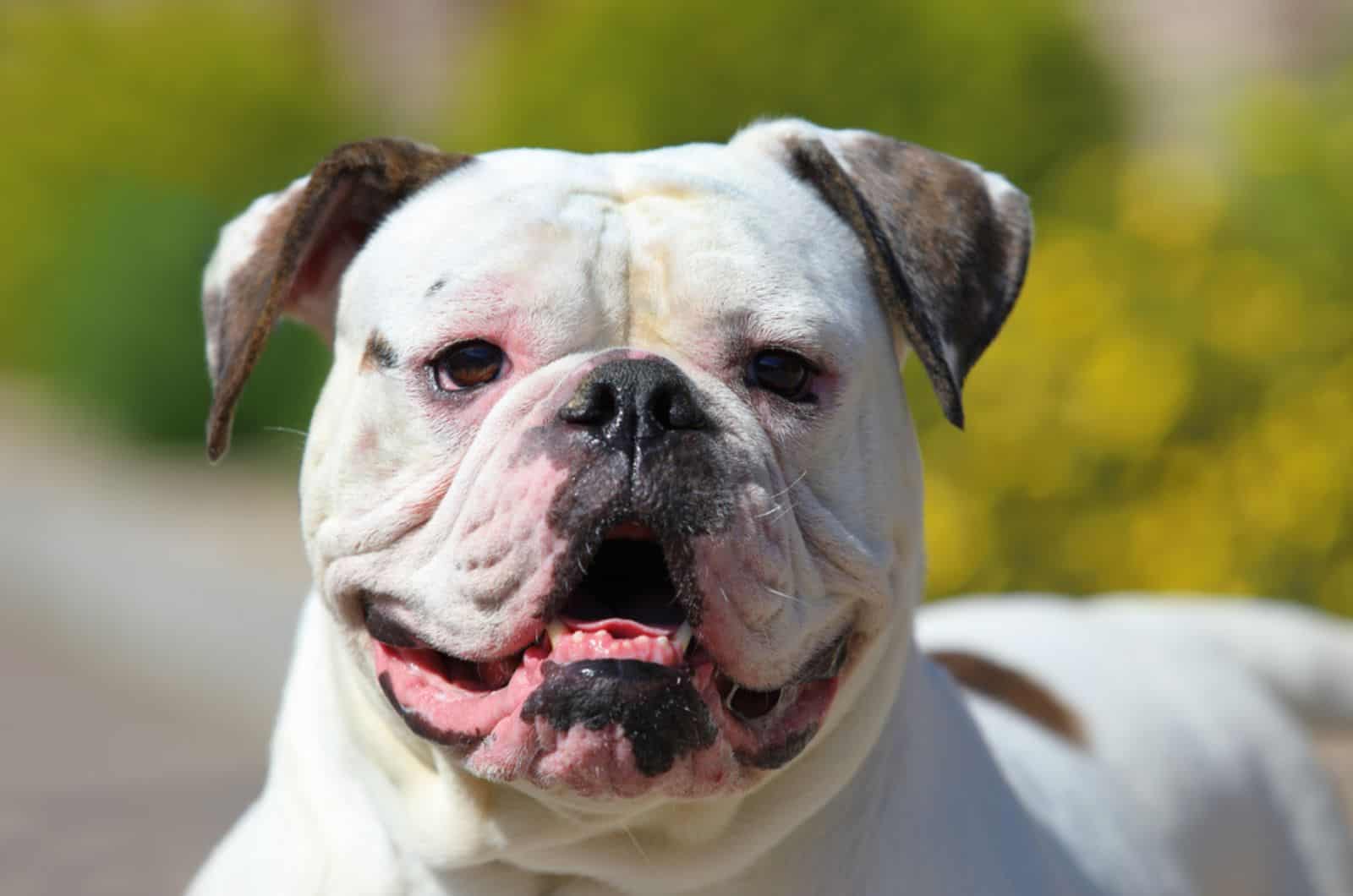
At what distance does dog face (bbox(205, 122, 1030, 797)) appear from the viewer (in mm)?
2572

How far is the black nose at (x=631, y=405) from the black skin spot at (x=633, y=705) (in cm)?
32

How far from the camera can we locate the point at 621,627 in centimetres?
259

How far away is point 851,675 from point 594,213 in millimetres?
853

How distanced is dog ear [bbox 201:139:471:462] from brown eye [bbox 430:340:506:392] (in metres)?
0.41

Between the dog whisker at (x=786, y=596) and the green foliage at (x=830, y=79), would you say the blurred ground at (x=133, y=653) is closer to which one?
the green foliage at (x=830, y=79)

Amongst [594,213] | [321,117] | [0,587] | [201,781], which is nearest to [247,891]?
[594,213]

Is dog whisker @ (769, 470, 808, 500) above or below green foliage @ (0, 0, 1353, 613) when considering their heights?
above

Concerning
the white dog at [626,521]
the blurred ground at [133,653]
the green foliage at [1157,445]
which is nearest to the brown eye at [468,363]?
the white dog at [626,521]

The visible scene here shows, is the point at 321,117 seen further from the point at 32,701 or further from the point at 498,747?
the point at 498,747

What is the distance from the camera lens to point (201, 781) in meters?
6.56

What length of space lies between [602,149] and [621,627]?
6.77 meters

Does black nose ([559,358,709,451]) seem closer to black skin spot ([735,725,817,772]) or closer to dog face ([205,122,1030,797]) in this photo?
dog face ([205,122,1030,797])

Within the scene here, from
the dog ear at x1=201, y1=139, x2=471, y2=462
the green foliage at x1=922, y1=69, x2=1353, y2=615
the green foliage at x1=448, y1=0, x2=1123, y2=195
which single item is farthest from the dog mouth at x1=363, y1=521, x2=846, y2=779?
the green foliage at x1=448, y1=0, x2=1123, y2=195

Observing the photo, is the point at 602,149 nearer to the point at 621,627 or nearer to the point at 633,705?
the point at 621,627
